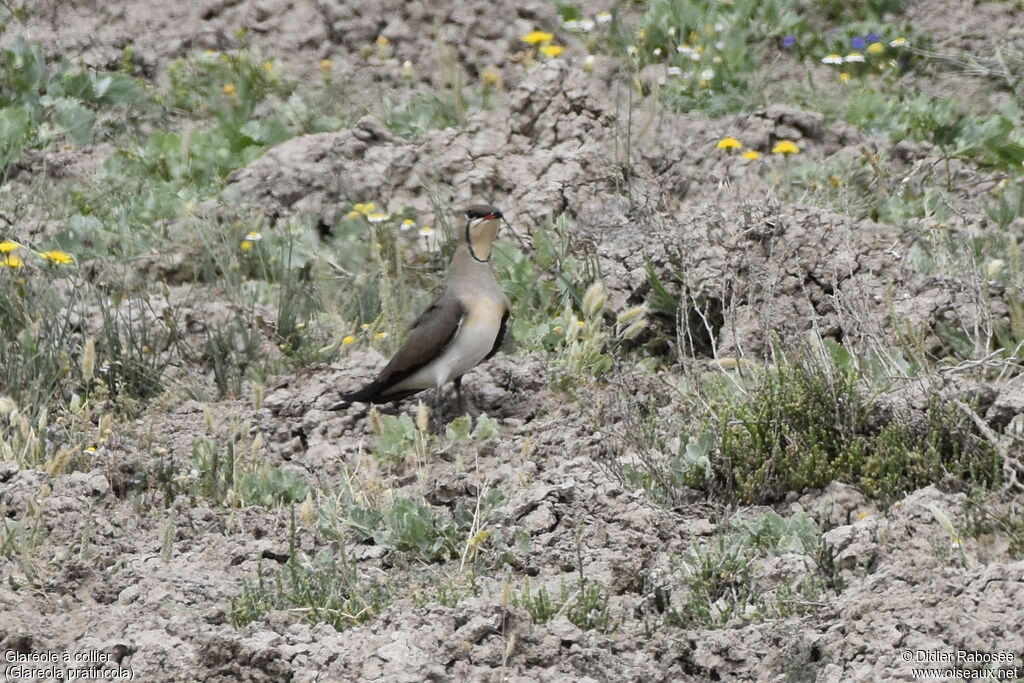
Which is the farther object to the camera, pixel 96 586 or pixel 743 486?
pixel 743 486

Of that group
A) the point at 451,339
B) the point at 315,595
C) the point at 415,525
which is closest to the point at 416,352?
the point at 451,339

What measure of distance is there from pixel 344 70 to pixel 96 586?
5.35 metres

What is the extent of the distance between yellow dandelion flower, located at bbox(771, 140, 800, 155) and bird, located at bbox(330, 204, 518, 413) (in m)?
1.92

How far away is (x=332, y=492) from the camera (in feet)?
17.2

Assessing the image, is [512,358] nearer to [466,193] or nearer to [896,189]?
[466,193]

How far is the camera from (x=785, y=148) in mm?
7738

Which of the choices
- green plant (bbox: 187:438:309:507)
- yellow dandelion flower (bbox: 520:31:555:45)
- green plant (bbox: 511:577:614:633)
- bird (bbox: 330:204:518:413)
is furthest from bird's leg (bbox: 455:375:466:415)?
yellow dandelion flower (bbox: 520:31:555:45)

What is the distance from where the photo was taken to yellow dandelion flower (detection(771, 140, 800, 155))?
773 centimetres

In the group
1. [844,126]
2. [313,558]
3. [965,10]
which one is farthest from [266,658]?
[965,10]

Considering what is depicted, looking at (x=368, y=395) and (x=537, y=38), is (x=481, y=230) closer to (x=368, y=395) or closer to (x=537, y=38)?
(x=368, y=395)

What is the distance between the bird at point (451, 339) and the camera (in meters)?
6.18

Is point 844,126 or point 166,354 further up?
point 844,126

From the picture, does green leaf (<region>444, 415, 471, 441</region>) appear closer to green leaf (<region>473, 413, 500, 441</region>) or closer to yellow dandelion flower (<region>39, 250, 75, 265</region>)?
green leaf (<region>473, 413, 500, 441</region>)

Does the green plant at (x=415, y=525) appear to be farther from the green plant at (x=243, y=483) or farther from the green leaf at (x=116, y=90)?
the green leaf at (x=116, y=90)
